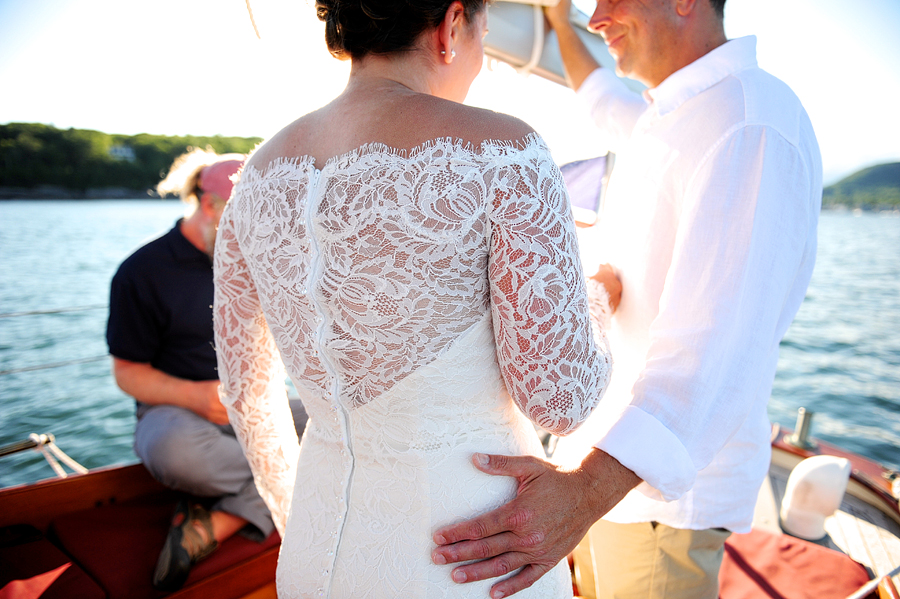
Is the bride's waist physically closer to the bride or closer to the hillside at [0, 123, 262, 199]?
the bride

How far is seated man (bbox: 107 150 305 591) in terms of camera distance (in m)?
2.02

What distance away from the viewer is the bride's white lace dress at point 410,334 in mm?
673

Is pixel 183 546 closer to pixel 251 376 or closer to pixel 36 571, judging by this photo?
pixel 36 571

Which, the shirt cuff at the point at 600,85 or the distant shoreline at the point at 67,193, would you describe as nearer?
the shirt cuff at the point at 600,85

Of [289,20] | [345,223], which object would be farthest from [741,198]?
[289,20]

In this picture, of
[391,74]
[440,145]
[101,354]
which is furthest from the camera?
[101,354]

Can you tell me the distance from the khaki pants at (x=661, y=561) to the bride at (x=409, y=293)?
1.18ft

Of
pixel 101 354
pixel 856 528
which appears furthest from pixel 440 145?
pixel 101 354

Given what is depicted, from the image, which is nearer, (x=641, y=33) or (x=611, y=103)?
(x=641, y=33)

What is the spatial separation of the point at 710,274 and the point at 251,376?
3.09 feet

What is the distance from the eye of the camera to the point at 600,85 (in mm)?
1785

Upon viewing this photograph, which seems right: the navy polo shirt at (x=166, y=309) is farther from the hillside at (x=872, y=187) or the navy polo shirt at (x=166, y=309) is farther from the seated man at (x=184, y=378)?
the hillside at (x=872, y=187)

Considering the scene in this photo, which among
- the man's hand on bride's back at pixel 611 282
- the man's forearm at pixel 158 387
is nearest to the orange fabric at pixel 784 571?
the man's hand on bride's back at pixel 611 282

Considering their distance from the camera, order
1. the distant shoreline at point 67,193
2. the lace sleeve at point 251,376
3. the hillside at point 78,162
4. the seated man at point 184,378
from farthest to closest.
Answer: the distant shoreline at point 67,193 → the hillside at point 78,162 → the seated man at point 184,378 → the lace sleeve at point 251,376
